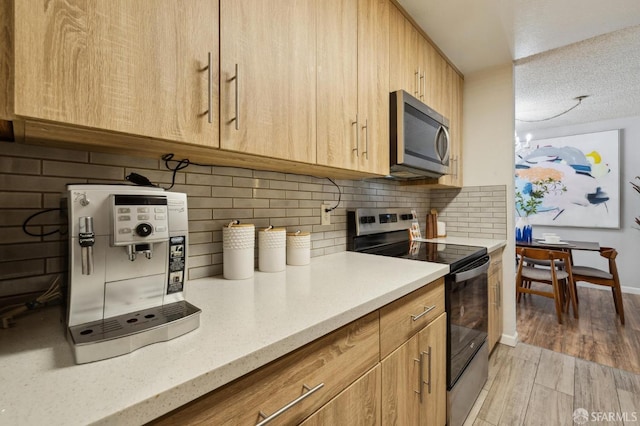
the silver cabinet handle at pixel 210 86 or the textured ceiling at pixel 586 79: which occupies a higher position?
the textured ceiling at pixel 586 79

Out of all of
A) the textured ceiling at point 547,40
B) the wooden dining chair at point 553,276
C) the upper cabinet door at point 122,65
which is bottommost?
the wooden dining chair at point 553,276

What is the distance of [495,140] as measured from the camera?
2.45 meters

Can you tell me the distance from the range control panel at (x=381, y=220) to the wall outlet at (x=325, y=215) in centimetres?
20

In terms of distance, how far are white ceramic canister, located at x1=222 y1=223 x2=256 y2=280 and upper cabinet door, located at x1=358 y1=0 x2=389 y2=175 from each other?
0.65 metres

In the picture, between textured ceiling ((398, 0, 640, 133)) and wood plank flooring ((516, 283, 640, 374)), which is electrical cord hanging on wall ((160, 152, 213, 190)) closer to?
textured ceiling ((398, 0, 640, 133))

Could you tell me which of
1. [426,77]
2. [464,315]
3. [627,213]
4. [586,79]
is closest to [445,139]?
[426,77]

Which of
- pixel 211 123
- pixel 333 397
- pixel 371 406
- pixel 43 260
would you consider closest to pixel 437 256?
pixel 371 406

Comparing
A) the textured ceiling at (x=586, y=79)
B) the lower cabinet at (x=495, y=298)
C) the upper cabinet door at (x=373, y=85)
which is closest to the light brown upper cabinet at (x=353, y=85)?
the upper cabinet door at (x=373, y=85)

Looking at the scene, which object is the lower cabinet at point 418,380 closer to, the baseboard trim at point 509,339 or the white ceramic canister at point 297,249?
the white ceramic canister at point 297,249

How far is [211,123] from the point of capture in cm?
81

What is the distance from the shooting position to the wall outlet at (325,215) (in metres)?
1.64

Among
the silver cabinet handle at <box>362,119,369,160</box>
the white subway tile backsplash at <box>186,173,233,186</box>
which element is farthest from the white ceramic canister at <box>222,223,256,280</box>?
the silver cabinet handle at <box>362,119,369,160</box>

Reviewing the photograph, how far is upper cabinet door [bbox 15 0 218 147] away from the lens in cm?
55

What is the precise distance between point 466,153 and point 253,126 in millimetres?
2334
